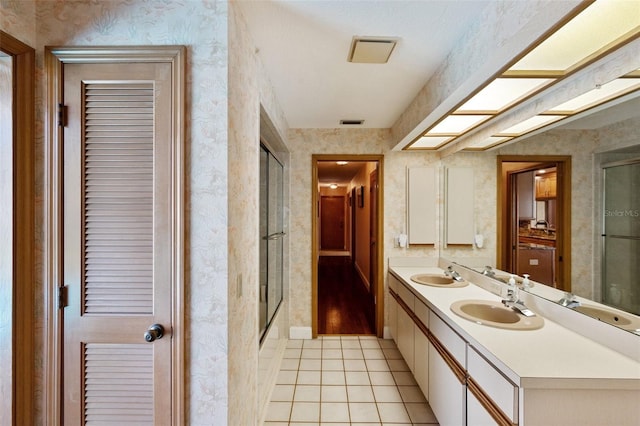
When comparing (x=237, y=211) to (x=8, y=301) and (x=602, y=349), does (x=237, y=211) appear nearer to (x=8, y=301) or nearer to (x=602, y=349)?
(x=8, y=301)

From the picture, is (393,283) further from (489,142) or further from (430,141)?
(489,142)

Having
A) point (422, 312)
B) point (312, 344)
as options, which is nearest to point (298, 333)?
point (312, 344)

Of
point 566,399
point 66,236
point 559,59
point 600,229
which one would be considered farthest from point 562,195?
point 66,236

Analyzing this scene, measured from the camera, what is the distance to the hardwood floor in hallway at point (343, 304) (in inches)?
144

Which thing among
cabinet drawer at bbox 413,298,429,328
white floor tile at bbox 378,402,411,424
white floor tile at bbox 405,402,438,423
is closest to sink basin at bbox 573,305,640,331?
cabinet drawer at bbox 413,298,429,328

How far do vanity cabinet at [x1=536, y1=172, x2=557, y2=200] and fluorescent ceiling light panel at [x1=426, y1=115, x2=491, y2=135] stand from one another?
55cm

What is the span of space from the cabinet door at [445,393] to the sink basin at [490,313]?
0.34 m

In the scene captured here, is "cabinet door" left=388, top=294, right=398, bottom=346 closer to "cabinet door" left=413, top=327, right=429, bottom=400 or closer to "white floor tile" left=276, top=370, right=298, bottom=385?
"cabinet door" left=413, top=327, right=429, bottom=400

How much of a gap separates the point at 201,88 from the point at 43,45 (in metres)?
0.71

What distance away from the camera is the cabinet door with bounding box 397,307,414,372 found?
2422 mm

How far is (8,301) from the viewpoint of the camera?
1147 millimetres

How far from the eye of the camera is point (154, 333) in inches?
45.9

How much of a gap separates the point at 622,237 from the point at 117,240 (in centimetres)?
229

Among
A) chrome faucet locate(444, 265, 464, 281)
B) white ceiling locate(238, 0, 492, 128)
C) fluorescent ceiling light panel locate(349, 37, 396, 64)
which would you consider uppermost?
white ceiling locate(238, 0, 492, 128)
